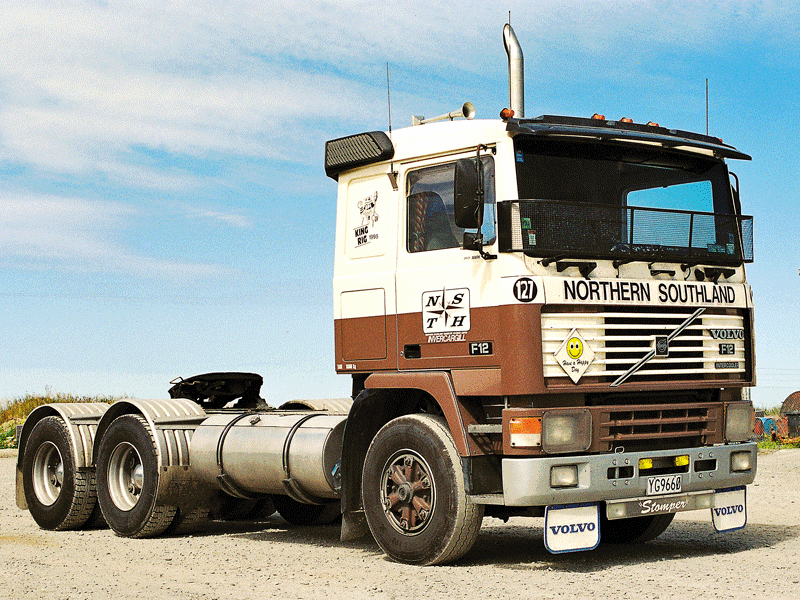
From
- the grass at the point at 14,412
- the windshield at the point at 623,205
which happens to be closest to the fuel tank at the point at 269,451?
the windshield at the point at 623,205

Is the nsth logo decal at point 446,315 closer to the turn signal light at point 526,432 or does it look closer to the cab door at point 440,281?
the cab door at point 440,281

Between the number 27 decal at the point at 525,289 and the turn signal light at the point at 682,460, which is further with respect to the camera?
the turn signal light at the point at 682,460

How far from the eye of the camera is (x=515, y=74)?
11086mm

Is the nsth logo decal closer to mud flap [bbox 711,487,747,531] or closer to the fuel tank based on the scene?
the fuel tank

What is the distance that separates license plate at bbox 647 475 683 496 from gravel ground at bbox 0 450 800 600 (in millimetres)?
636

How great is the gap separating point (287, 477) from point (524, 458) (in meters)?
3.15

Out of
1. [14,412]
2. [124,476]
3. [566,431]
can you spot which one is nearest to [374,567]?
[566,431]

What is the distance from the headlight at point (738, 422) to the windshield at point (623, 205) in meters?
1.34

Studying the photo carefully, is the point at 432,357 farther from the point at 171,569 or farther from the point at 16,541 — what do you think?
the point at 16,541

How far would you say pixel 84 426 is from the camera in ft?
44.0

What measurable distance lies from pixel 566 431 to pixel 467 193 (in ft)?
6.80

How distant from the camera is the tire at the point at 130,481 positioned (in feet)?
39.4

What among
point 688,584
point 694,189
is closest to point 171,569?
point 688,584

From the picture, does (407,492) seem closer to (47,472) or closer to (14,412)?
(47,472)
